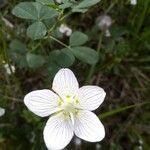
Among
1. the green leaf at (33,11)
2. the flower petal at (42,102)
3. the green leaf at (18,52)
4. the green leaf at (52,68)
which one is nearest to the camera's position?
the flower petal at (42,102)

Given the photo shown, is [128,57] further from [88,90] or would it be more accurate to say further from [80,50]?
[88,90]

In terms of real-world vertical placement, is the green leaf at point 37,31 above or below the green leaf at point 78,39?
above

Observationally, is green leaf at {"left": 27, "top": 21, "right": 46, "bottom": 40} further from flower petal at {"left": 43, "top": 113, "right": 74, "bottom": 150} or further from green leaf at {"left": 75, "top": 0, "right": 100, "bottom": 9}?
flower petal at {"left": 43, "top": 113, "right": 74, "bottom": 150}

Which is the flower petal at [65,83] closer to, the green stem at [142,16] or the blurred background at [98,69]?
the blurred background at [98,69]

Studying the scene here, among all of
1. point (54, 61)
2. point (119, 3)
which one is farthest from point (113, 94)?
point (54, 61)

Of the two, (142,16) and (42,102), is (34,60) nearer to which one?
(42,102)

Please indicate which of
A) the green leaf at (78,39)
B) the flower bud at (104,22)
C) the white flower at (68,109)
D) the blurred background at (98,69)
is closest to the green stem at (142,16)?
the blurred background at (98,69)

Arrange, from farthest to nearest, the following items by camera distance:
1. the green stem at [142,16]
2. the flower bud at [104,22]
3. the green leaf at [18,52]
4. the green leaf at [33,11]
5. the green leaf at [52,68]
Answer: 1. the flower bud at [104,22]
2. the green stem at [142,16]
3. the green leaf at [18,52]
4. the green leaf at [52,68]
5. the green leaf at [33,11]
